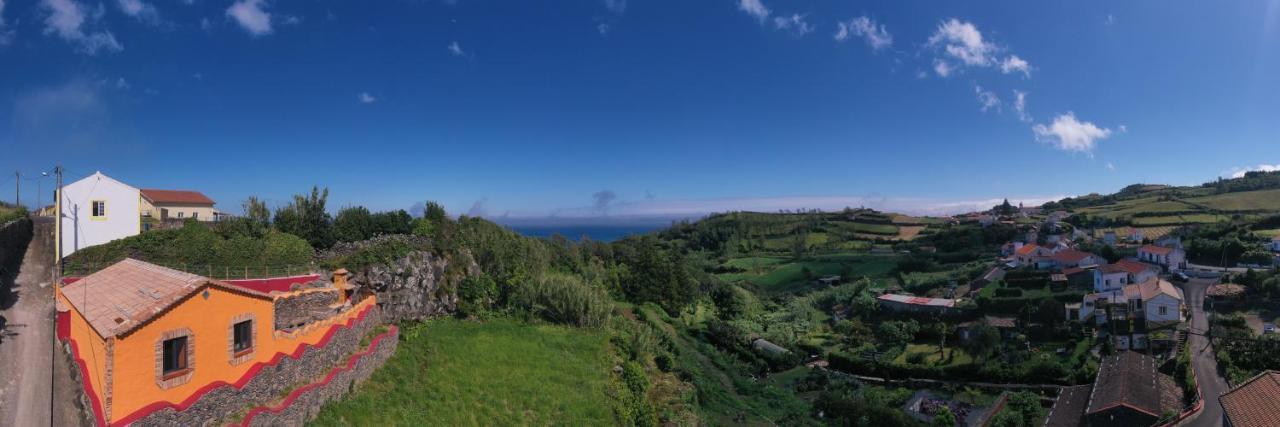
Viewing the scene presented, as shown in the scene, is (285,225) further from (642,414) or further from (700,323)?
(700,323)

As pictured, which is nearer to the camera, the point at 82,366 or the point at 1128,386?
the point at 82,366

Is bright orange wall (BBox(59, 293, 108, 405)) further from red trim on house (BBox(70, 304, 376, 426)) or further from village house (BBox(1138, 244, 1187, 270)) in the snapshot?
village house (BBox(1138, 244, 1187, 270))

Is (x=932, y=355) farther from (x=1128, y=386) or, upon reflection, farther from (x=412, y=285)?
(x=412, y=285)

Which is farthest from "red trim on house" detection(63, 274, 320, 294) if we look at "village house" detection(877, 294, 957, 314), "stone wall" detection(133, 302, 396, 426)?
"village house" detection(877, 294, 957, 314)

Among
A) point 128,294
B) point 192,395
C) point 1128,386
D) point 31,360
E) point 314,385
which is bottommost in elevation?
point 1128,386

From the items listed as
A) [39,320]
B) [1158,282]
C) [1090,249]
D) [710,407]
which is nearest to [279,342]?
[39,320]

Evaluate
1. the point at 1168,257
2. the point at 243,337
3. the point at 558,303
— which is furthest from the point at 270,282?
the point at 1168,257
